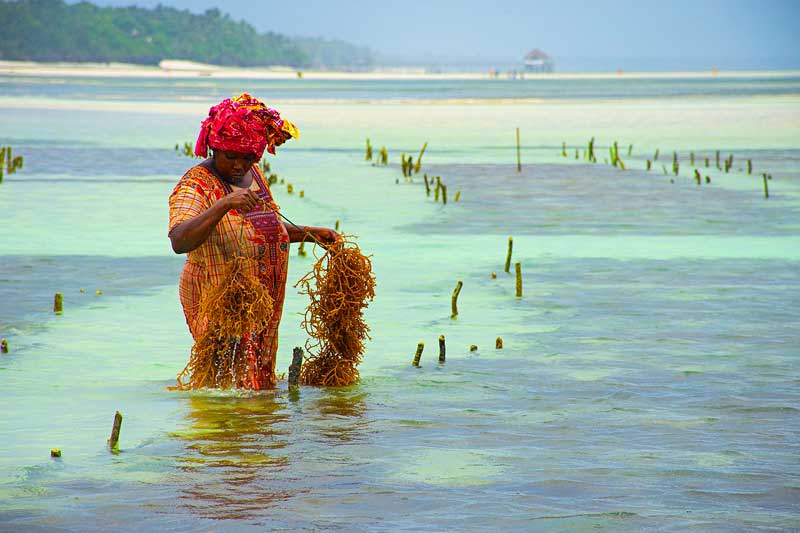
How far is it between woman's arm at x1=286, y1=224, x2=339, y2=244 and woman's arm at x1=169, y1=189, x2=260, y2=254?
1.95 ft

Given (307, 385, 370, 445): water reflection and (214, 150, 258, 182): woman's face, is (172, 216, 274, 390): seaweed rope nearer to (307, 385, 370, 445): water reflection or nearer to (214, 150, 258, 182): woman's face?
(214, 150, 258, 182): woman's face

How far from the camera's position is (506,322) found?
31.9ft

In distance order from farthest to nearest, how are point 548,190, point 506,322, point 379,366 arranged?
1. point 548,190
2. point 506,322
3. point 379,366

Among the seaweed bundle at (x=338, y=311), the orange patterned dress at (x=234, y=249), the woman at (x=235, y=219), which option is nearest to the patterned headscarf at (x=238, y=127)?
the woman at (x=235, y=219)

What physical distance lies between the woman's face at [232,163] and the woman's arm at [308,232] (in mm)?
429

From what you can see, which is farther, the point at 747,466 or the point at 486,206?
the point at 486,206

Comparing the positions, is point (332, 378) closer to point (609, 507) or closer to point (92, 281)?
point (609, 507)

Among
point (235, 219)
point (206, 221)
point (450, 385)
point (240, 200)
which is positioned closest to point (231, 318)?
point (235, 219)

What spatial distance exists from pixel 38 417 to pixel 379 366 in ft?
7.05

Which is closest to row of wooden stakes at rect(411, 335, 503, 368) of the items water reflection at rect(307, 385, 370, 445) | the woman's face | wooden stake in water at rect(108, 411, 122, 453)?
water reflection at rect(307, 385, 370, 445)

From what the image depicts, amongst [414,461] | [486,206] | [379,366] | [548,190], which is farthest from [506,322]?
[548,190]

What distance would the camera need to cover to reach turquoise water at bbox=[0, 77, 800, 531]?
5.39 m

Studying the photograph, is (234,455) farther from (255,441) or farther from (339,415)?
(339,415)

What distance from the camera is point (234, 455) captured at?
19.7ft
